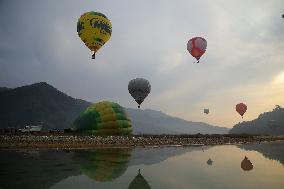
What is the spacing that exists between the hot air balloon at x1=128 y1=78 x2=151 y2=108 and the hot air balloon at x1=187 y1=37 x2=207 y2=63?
433 inches

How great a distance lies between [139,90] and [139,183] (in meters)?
47.7

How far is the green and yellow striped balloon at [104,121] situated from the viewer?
44938 mm

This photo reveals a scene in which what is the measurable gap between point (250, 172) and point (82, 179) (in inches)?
296

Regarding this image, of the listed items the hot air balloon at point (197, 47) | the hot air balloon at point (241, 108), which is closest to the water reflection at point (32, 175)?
the hot air balloon at point (197, 47)

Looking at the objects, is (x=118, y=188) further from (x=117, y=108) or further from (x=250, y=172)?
(x=117, y=108)

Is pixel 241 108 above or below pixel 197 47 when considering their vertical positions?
below

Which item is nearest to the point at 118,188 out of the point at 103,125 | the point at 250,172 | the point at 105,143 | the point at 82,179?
the point at 82,179

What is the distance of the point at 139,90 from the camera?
5894cm

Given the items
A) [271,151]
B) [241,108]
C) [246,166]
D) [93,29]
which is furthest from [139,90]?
[246,166]

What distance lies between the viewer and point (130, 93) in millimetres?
60406

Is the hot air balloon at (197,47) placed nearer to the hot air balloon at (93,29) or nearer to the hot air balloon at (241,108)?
the hot air balloon at (93,29)

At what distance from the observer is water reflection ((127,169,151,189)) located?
10.7m

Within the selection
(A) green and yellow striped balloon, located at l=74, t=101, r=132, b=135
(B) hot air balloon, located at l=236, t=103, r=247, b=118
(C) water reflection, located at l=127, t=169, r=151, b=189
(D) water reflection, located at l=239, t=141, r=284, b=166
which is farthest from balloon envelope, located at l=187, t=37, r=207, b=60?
(C) water reflection, located at l=127, t=169, r=151, b=189

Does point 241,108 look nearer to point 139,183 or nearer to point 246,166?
point 246,166
